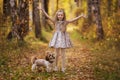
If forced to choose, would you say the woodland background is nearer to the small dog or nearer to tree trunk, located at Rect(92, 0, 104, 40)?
tree trunk, located at Rect(92, 0, 104, 40)

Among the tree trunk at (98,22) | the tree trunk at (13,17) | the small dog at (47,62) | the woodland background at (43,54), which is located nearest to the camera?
the woodland background at (43,54)

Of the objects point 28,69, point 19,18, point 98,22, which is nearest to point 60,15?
point 28,69

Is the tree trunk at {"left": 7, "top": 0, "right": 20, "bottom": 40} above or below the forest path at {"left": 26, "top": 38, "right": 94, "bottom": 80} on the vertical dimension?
above

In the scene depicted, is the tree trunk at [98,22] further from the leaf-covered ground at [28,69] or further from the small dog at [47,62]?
the small dog at [47,62]

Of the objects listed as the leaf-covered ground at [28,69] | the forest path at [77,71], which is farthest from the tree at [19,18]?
the forest path at [77,71]

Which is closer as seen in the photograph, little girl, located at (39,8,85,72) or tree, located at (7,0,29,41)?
little girl, located at (39,8,85,72)

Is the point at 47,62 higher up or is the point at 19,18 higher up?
the point at 19,18

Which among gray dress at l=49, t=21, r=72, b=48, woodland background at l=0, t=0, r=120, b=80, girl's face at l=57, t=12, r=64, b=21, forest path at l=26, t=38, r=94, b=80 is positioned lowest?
forest path at l=26, t=38, r=94, b=80

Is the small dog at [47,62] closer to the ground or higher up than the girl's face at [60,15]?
closer to the ground

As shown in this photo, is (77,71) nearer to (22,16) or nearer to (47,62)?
(47,62)

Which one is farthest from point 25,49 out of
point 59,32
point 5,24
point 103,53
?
point 59,32

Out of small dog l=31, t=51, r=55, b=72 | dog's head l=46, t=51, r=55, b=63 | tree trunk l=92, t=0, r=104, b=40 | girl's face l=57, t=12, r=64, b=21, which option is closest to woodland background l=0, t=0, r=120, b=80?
tree trunk l=92, t=0, r=104, b=40

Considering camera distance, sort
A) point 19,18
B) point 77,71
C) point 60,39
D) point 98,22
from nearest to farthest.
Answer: point 60,39, point 77,71, point 19,18, point 98,22

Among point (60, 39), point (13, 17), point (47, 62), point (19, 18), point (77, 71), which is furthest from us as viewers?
point (19, 18)
